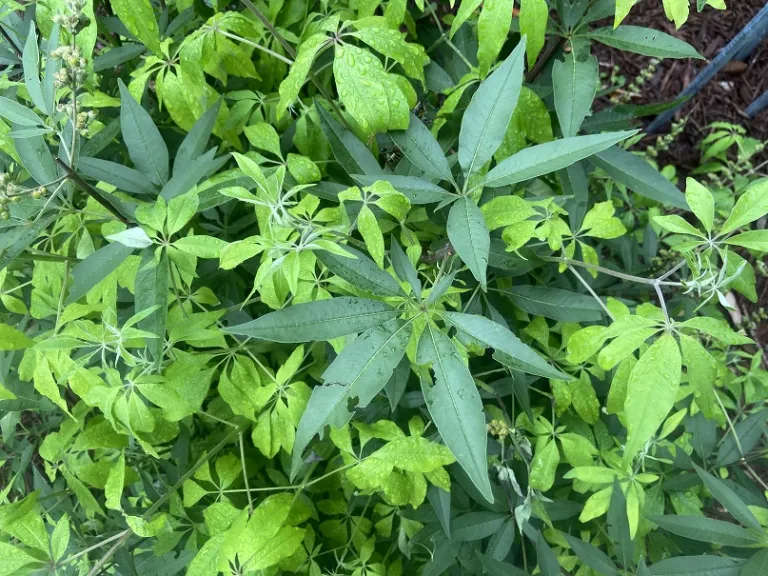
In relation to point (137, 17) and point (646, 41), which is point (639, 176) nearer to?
point (646, 41)

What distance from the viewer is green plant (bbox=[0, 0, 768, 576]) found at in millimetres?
1035

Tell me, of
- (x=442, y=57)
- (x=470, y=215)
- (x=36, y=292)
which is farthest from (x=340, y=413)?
(x=442, y=57)

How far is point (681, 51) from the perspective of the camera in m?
1.19

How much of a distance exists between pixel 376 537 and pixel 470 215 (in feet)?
4.19

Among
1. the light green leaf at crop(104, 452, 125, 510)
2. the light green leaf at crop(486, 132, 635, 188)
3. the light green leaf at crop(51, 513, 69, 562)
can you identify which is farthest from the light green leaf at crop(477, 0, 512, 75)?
the light green leaf at crop(51, 513, 69, 562)

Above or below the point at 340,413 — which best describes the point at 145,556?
below

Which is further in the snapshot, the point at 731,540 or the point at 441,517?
the point at 441,517

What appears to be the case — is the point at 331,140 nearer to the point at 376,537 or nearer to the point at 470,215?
the point at 470,215

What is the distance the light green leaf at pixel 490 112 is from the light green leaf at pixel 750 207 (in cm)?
48

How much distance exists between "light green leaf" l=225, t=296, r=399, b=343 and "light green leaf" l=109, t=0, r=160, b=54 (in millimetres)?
730

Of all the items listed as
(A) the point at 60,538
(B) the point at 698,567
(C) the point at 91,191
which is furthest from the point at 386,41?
(B) the point at 698,567

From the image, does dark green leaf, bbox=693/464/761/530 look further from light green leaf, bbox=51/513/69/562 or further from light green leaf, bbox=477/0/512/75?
light green leaf, bbox=51/513/69/562

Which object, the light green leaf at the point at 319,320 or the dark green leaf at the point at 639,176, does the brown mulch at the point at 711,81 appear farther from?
the light green leaf at the point at 319,320

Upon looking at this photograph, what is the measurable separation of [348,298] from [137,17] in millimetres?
788
